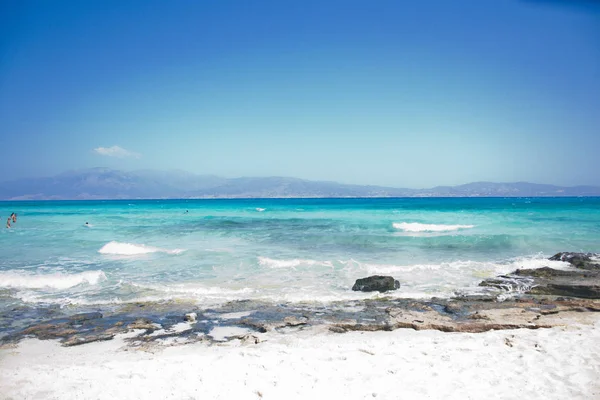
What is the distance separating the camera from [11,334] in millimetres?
7617

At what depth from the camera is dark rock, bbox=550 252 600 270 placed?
13999 mm

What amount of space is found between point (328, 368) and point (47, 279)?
39.7 ft

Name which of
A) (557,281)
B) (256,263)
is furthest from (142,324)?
(557,281)

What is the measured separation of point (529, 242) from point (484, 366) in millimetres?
19683

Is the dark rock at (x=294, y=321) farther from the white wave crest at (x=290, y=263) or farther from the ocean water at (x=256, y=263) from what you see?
the white wave crest at (x=290, y=263)

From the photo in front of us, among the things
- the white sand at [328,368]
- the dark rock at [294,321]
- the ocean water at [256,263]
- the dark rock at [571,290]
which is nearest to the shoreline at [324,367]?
the white sand at [328,368]

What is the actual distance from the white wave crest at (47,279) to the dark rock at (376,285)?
9465mm

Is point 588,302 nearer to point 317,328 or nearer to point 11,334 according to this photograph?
point 317,328

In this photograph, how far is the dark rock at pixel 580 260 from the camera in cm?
1400

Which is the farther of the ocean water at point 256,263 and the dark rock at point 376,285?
the ocean water at point 256,263

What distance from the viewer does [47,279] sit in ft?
41.8

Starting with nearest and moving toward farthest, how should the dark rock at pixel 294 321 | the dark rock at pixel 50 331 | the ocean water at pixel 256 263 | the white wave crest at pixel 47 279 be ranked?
the dark rock at pixel 50 331
the dark rock at pixel 294 321
the ocean water at pixel 256 263
the white wave crest at pixel 47 279

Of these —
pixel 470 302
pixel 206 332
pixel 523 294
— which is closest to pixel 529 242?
pixel 523 294

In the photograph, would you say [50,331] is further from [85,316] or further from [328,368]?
[328,368]
